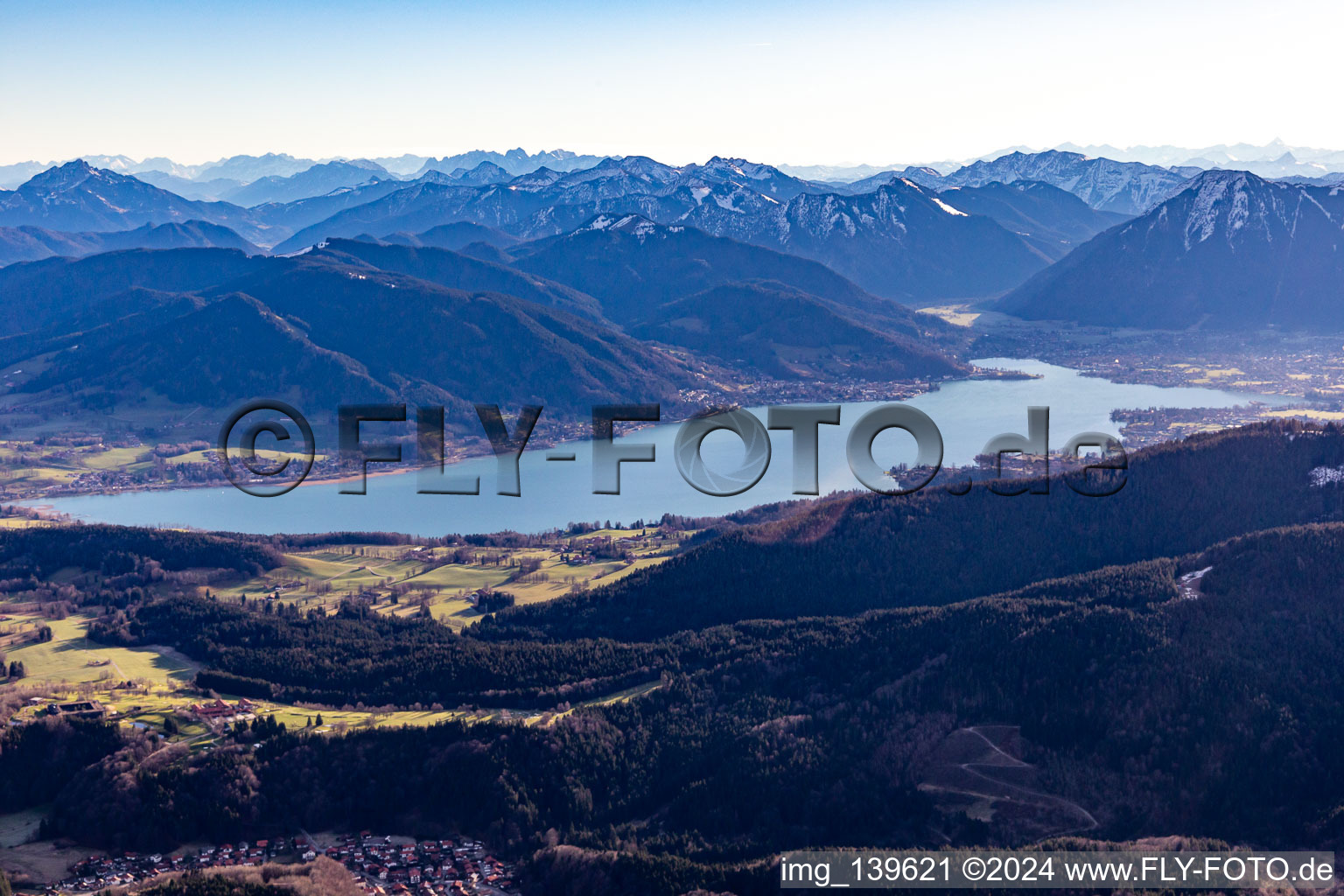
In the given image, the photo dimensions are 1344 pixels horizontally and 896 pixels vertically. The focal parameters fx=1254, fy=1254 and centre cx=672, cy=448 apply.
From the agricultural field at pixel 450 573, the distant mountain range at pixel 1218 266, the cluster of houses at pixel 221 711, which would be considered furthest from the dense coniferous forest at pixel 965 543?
the distant mountain range at pixel 1218 266

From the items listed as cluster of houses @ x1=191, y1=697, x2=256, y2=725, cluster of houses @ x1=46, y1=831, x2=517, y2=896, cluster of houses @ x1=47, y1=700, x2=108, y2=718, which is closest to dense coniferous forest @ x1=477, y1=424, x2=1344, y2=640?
cluster of houses @ x1=191, y1=697, x2=256, y2=725

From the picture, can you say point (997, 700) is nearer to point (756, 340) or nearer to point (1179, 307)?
point (756, 340)

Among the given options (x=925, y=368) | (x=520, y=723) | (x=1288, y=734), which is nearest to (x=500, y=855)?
(x=520, y=723)

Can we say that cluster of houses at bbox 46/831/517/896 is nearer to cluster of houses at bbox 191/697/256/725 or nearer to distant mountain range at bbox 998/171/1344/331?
cluster of houses at bbox 191/697/256/725

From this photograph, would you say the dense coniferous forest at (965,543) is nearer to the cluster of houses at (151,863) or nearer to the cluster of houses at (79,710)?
the cluster of houses at (79,710)

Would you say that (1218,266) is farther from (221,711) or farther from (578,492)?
(221,711)

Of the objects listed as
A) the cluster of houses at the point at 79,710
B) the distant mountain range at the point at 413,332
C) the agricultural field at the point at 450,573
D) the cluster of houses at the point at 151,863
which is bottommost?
the cluster of houses at the point at 151,863
